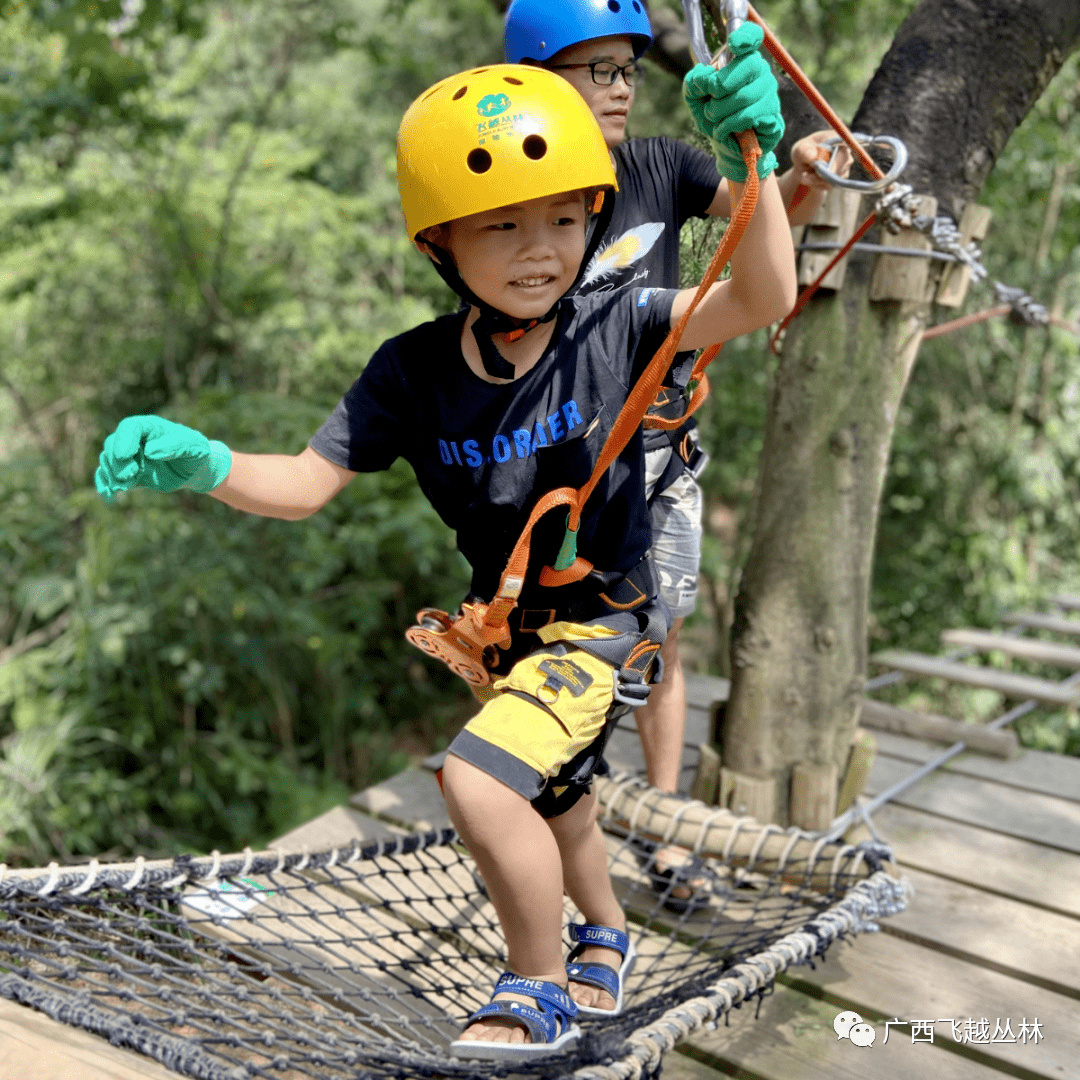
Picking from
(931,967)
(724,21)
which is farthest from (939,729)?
(724,21)

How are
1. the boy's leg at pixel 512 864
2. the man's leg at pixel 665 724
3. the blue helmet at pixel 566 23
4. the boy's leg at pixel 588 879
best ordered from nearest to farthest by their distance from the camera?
the boy's leg at pixel 512 864 → the boy's leg at pixel 588 879 → the blue helmet at pixel 566 23 → the man's leg at pixel 665 724

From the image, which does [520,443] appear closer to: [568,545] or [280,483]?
[568,545]

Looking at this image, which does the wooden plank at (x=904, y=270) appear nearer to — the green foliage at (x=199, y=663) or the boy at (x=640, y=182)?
the boy at (x=640, y=182)

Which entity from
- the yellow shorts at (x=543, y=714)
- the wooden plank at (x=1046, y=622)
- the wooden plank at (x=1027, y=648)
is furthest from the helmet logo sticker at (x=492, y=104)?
the wooden plank at (x=1046, y=622)

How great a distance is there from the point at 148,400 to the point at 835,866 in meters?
4.73

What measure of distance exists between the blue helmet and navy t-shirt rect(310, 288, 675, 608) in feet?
1.77

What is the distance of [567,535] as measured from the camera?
1.35 meters

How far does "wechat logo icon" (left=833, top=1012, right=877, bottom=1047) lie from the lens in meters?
1.66

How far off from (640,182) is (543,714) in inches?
38.2

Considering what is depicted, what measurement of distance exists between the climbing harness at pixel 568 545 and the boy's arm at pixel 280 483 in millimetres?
254

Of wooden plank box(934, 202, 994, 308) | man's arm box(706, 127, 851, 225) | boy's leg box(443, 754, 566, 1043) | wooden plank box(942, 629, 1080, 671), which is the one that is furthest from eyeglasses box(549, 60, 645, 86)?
wooden plank box(942, 629, 1080, 671)

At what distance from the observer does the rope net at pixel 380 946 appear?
1334 millimetres

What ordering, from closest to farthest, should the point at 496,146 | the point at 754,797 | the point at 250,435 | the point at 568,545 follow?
the point at 496,146 → the point at 568,545 → the point at 754,797 → the point at 250,435

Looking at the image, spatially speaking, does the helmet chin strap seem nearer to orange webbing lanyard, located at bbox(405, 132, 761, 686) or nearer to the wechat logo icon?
orange webbing lanyard, located at bbox(405, 132, 761, 686)
